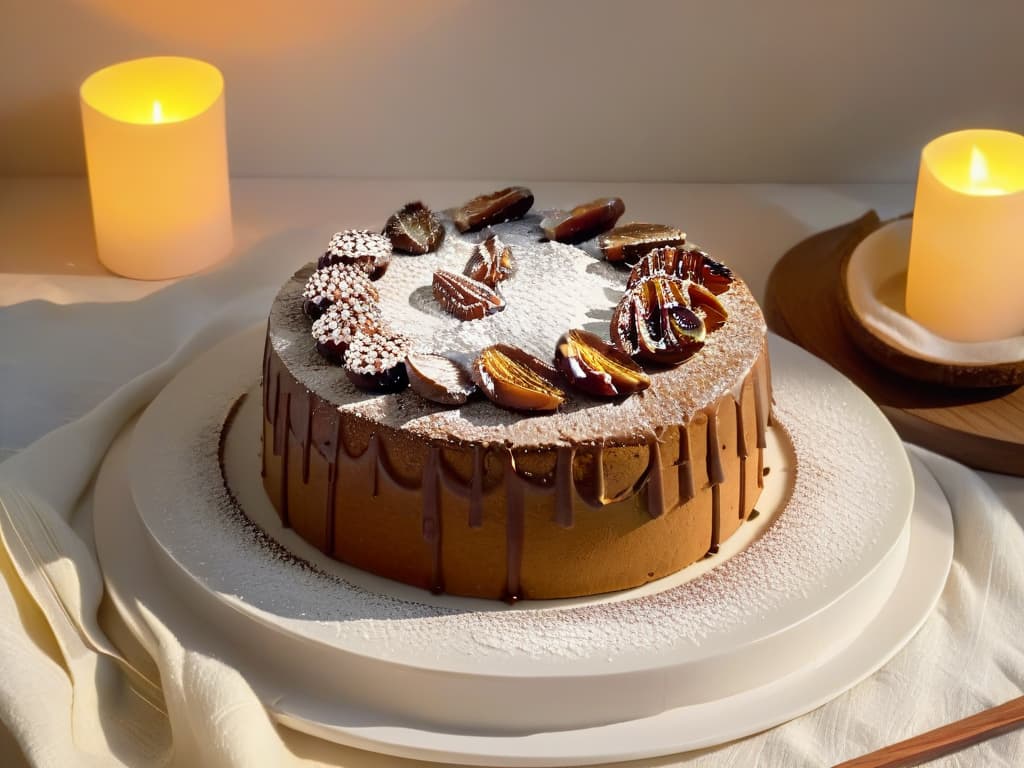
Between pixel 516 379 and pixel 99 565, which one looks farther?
pixel 99 565

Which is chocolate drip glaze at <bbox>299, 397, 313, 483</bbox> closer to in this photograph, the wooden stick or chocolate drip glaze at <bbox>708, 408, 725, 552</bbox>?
chocolate drip glaze at <bbox>708, 408, 725, 552</bbox>

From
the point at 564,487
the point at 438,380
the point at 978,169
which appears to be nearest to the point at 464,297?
the point at 438,380

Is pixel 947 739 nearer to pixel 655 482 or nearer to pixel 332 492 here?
pixel 655 482


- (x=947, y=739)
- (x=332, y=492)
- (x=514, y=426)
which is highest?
(x=514, y=426)

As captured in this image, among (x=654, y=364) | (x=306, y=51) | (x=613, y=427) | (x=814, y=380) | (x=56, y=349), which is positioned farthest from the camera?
(x=306, y=51)

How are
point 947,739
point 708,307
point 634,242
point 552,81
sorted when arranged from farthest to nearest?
point 552,81
point 634,242
point 708,307
point 947,739

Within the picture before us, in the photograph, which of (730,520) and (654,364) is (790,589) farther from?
(654,364)

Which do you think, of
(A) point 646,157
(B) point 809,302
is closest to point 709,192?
(A) point 646,157
